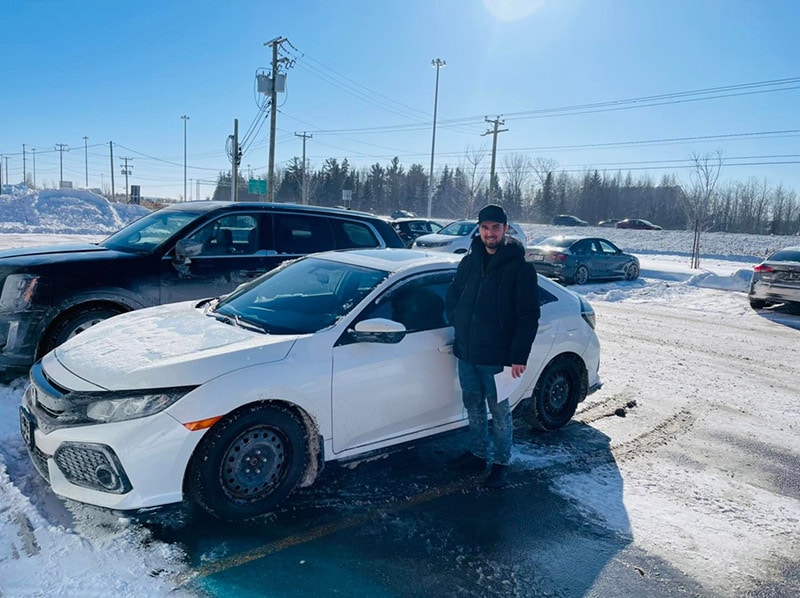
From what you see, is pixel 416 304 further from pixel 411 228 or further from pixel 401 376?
pixel 411 228

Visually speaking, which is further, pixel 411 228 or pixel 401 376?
pixel 411 228

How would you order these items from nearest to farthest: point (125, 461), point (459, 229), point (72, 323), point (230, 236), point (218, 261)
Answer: point (125, 461) < point (72, 323) < point (218, 261) < point (230, 236) < point (459, 229)

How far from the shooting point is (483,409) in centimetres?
400

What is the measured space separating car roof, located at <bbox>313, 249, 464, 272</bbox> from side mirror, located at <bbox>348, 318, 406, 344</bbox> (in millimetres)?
611

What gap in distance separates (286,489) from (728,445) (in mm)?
3897

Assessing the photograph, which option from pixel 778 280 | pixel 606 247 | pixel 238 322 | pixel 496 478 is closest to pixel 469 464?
pixel 496 478

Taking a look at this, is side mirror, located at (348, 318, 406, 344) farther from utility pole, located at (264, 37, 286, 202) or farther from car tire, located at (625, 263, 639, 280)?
utility pole, located at (264, 37, 286, 202)

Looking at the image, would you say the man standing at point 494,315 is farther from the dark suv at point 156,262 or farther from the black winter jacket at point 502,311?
the dark suv at point 156,262

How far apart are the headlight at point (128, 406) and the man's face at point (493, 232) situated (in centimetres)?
211

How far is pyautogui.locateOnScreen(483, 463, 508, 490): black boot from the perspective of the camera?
3.91 metres

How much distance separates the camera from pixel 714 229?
67125 mm

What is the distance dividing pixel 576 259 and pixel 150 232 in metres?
12.6

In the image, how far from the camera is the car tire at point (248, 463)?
305 cm

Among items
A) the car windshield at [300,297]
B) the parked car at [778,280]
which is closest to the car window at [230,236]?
the car windshield at [300,297]
